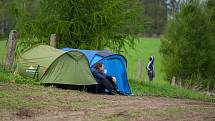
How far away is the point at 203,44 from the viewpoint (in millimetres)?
29781

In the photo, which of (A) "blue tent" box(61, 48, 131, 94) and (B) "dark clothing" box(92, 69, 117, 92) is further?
(A) "blue tent" box(61, 48, 131, 94)

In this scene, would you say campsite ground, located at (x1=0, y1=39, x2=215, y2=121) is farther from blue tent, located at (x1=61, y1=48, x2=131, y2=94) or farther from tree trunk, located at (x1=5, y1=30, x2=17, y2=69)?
blue tent, located at (x1=61, y1=48, x2=131, y2=94)

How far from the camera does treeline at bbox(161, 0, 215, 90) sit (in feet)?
97.2

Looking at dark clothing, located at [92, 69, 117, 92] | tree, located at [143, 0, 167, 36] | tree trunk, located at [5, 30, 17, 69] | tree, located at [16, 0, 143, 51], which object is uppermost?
tree, located at [143, 0, 167, 36]

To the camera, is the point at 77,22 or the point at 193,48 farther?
the point at 193,48

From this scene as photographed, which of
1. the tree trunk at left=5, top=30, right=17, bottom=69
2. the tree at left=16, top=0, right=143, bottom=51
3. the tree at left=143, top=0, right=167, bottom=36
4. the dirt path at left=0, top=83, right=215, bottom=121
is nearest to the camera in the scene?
the dirt path at left=0, top=83, right=215, bottom=121

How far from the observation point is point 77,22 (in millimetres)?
20578

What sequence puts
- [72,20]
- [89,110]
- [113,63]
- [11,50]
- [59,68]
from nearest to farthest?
[89,110] → [59,68] → [11,50] → [113,63] → [72,20]

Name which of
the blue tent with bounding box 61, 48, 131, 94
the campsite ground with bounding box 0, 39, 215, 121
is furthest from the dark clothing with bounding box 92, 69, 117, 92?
the campsite ground with bounding box 0, 39, 215, 121

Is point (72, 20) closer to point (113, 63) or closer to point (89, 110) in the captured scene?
point (113, 63)

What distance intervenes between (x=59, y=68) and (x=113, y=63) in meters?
2.34

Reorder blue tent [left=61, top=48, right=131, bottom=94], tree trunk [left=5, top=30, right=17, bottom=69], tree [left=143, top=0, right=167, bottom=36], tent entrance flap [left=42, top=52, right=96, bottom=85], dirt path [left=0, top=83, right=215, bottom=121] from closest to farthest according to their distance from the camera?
dirt path [left=0, top=83, right=215, bottom=121] → tent entrance flap [left=42, top=52, right=96, bottom=85] → tree trunk [left=5, top=30, right=17, bottom=69] → blue tent [left=61, top=48, right=131, bottom=94] → tree [left=143, top=0, right=167, bottom=36]

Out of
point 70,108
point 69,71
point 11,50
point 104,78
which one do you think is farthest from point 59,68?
point 70,108

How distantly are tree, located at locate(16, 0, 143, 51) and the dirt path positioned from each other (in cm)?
693
